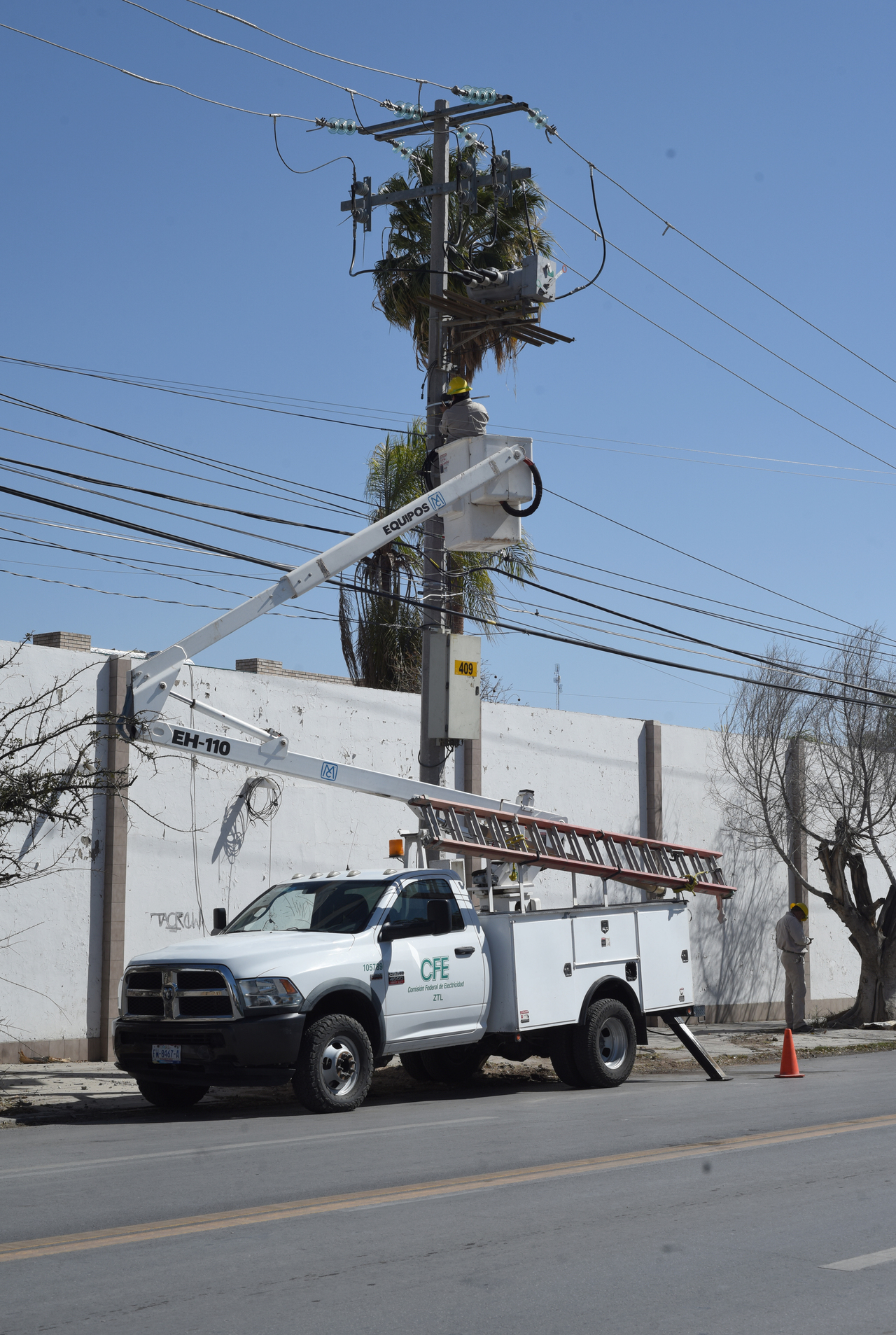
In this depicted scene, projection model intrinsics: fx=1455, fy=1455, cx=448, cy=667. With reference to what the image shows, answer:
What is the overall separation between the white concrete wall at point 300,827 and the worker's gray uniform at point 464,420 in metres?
4.39

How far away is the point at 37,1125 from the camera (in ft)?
38.9

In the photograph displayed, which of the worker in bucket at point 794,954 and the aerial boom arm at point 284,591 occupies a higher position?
the aerial boom arm at point 284,591

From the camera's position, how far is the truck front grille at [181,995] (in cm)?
1181

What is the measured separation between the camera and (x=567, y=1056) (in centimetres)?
1430

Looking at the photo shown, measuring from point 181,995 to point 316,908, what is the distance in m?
1.66

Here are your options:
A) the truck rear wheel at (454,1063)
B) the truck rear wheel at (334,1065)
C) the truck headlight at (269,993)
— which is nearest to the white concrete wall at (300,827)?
the truck rear wheel at (454,1063)

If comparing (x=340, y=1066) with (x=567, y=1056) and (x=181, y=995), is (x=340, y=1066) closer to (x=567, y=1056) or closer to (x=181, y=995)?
(x=181, y=995)

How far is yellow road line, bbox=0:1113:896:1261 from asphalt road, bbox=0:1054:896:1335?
24mm

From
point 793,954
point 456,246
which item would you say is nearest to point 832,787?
point 793,954

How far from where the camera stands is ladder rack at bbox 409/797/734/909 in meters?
14.2

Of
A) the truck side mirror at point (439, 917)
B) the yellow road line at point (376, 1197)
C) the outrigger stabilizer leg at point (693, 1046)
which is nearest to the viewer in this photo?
the yellow road line at point (376, 1197)

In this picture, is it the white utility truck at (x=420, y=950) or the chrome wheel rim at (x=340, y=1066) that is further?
the chrome wheel rim at (x=340, y=1066)

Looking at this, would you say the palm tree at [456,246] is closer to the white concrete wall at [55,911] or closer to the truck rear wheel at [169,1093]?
the white concrete wall at [55,911]

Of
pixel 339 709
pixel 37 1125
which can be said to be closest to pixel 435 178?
pixel 339 709
